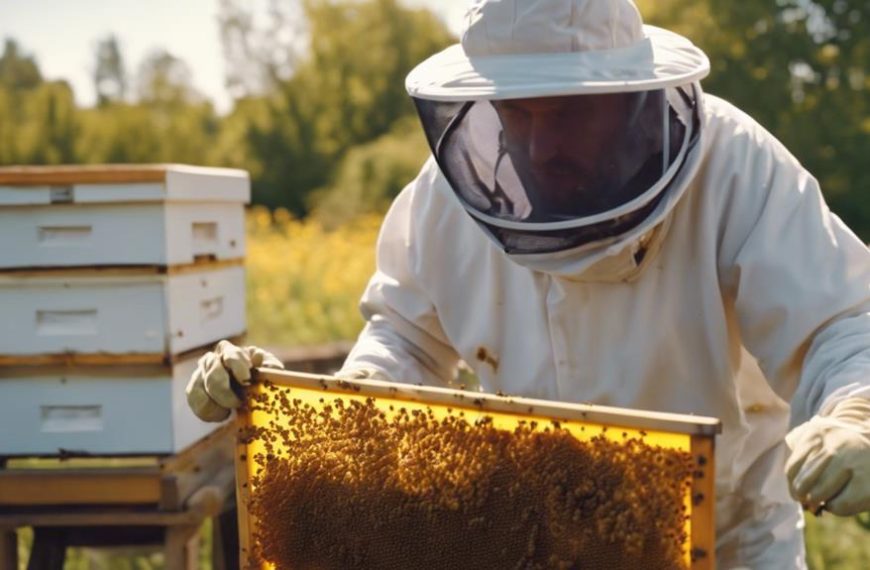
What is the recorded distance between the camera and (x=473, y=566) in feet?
7.68

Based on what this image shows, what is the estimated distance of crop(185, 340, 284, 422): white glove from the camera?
2.63m

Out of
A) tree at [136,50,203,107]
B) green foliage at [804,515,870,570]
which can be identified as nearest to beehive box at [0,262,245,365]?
green foliage at [804,515,870,570]

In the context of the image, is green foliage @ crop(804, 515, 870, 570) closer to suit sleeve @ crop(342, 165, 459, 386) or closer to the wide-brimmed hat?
suit sleeve @ crop(342, 165, 459, 386)

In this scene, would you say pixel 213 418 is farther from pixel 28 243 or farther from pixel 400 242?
pixel 28 243

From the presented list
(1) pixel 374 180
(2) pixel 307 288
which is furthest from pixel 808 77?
(2) pixel 307 288

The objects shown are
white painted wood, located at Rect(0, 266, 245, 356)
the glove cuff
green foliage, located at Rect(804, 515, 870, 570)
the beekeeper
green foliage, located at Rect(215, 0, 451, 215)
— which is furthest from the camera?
green foliage, located at Rect(215, 0, 451, 215)

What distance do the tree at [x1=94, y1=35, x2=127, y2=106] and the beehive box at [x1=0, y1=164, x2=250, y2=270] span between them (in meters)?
85.1

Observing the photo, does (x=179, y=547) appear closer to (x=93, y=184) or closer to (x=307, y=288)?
(x=93, y=184)

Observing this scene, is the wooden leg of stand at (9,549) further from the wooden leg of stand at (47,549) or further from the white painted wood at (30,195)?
the white painted wood at (30,195)

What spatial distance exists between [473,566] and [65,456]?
2.21m

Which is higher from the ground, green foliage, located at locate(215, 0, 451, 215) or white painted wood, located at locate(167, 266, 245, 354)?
green foliage, located at locate(215, 0, 451, 215)

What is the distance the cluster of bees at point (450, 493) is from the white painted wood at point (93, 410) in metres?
1.39

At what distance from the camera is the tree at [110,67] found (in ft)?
280

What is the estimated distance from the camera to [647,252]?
8.85 ft
